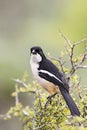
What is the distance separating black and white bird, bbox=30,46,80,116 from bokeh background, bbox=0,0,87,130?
20.4ft

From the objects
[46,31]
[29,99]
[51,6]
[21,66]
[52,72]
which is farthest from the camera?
[51,6]

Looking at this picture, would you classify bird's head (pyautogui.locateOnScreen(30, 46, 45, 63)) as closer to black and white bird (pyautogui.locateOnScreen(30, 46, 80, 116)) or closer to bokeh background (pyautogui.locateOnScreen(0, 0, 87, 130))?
black and white bird (pyautogui.locateOnScreen(30, 46, 80, 116))

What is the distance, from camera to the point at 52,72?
5.34 metres

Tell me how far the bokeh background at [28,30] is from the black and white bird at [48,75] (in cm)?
622

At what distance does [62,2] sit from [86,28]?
414 cm

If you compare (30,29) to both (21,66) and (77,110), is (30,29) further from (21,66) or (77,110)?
(77,110)

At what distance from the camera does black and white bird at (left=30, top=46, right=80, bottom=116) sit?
5199 mm

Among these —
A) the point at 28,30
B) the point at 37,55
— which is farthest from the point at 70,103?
the point at 28,30

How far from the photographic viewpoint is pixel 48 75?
541 cm

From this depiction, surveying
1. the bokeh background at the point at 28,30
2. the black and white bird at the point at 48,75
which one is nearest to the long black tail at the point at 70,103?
the black and white bird at the point at 48,75

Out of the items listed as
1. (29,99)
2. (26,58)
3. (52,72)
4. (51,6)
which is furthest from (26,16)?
(52,72)

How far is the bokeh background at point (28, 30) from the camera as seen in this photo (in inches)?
548

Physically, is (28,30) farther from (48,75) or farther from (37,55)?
(48,75)

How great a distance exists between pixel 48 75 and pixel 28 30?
13.3 m
